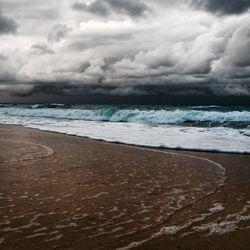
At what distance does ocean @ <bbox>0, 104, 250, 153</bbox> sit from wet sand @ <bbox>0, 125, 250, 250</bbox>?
402 cm

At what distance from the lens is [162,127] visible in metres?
22.6

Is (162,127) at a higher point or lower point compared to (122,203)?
higher

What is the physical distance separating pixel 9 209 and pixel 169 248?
2.35 metres

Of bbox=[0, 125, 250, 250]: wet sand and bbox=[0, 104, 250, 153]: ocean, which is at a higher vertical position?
bbox=[0, 104, 250, 153]: ocean

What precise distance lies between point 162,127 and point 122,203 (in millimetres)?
17292

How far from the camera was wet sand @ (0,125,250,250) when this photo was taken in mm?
4023

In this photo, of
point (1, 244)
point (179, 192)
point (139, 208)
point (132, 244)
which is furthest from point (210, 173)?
point (1, 244)

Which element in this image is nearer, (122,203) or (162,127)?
(122,203)

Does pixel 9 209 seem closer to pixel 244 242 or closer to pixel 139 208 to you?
pixel 139 208

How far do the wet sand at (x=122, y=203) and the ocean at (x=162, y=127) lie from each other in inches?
158

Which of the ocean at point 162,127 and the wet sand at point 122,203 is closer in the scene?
the wet sand at point 122,203

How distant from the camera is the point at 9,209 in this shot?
5012mm

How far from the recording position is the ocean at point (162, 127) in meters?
13.6

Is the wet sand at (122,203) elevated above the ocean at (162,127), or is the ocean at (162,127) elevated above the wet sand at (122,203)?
the ocean at (162,127)
